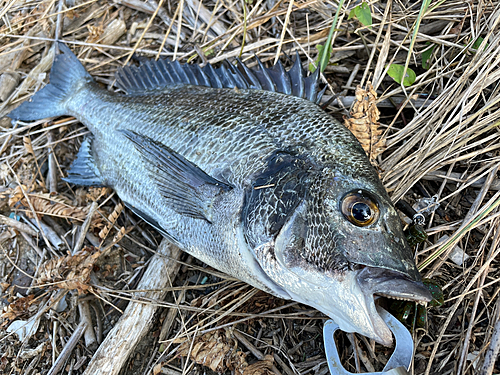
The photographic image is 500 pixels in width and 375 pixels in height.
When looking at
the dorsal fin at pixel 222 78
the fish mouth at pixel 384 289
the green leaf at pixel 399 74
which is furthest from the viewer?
the green leaf at pixel 399 74

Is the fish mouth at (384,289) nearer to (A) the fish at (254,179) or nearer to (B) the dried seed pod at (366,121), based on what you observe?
(A) the fish at (254,179)

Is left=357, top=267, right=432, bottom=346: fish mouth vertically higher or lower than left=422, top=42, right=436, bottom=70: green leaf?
lower

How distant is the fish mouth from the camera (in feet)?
4.85

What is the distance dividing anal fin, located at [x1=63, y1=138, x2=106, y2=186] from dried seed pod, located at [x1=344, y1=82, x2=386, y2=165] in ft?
6.50

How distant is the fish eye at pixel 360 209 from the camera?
5.27 ft

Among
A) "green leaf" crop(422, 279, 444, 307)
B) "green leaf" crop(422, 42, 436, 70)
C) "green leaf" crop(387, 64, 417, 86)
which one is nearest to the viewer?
"green leaf" crop(422, 279, 444, 307)

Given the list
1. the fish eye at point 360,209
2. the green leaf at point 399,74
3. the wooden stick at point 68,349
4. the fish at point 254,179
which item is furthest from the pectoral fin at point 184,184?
the green leaf at point 399,74

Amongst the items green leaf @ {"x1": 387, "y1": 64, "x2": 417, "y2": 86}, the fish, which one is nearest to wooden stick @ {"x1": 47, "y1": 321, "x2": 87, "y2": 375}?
the fish

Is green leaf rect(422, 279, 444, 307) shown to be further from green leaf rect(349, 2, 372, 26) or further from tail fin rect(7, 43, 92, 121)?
tail fin rect(7, 43, 92, 121)

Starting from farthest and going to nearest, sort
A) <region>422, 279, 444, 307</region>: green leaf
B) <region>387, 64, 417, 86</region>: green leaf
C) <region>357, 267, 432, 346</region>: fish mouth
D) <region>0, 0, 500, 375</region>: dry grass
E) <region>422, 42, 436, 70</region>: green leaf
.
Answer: <region>422, 42, 436, 70</region>: green leaf → <region>387, 64, 417, 86</region>: green leaf → <region>0, 0, 500, 375</region>: dry grass → <region>422, 279, 444, 307</region>: green leaf → <region>357, 267, 432, 346</region>: fish mouth

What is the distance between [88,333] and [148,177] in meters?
1.17

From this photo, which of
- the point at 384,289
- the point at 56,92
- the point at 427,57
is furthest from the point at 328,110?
the point at 56,92

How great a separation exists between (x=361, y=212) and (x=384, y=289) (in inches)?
13.3

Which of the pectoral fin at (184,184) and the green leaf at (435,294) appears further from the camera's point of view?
the pectoral fin at (184,184)
